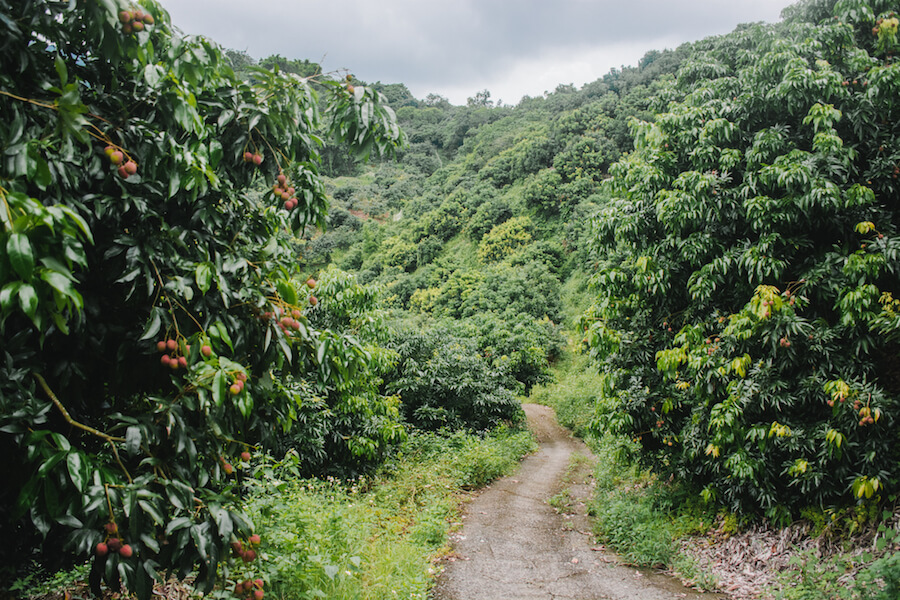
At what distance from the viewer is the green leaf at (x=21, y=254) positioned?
4.60ft

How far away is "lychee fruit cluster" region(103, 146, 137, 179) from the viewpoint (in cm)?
211

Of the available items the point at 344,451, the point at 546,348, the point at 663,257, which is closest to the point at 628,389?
the point at 663,257

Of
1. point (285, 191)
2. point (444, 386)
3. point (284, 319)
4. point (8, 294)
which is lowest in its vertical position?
point (444, 386)

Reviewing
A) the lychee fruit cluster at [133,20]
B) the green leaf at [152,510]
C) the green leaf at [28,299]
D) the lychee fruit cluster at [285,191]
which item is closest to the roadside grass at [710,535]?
the green leaf at [152,510]

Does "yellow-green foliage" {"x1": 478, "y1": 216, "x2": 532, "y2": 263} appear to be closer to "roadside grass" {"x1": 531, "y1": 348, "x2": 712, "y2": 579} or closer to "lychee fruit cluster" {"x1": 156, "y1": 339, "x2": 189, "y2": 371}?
"roadside grass" {"x1": 531, "y1": 348, "x2": 712, "y2": 579}

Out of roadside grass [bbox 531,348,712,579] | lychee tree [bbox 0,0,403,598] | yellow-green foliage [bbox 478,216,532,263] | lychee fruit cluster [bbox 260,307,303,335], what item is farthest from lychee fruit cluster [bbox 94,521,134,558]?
yellow-green foliage [bbox 478,216,532,263]

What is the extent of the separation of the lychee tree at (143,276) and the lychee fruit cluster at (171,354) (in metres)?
0.02

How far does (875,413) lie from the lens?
Answer: 14.2ft

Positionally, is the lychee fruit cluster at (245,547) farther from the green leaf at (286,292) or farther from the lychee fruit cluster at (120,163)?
the lychee fruit cluster at (120,163)

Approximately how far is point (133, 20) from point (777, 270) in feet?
18.2

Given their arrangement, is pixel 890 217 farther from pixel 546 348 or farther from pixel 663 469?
pixel 546 348

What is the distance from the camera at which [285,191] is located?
2738 millimetres

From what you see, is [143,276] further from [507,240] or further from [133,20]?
[507,240]

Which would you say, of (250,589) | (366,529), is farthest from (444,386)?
(250,589)
